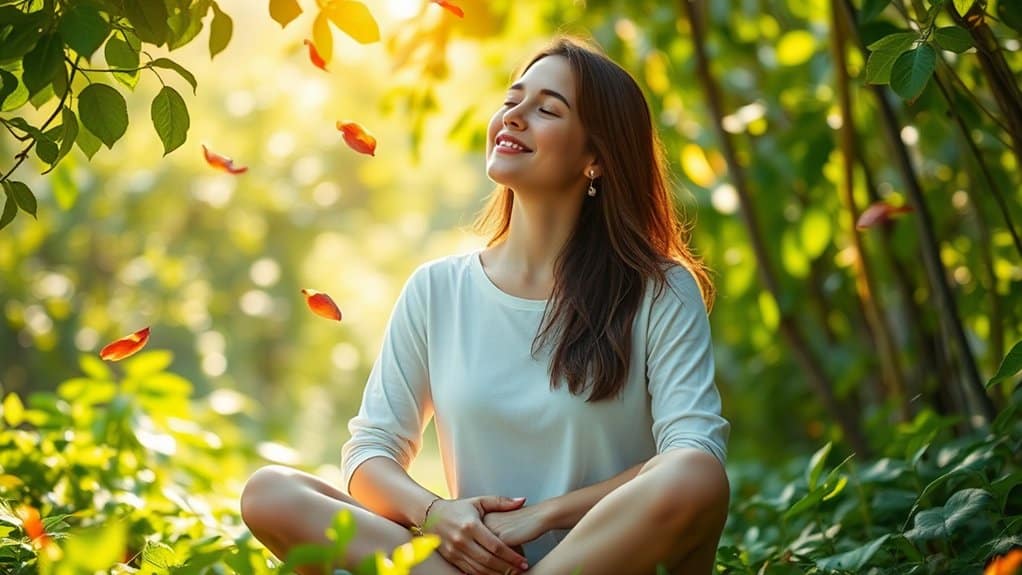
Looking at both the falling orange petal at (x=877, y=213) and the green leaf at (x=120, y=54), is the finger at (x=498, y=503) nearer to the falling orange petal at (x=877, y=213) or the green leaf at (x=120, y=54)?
the green leaf at (x=120, y=54)

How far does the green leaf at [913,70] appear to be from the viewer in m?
1.54

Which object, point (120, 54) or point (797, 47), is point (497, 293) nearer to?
point (120, 54)

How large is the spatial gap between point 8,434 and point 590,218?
1.31 meters

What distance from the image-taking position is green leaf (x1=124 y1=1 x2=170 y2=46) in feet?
5.27

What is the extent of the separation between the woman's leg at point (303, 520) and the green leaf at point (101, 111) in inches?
22.1

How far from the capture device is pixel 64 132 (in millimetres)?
1657

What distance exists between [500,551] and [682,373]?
1.33 feet

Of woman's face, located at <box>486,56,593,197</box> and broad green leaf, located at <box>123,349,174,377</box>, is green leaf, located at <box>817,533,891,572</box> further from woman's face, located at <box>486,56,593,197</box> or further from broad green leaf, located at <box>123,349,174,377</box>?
broad green leaf, located at <box>123,349,174,377</box>

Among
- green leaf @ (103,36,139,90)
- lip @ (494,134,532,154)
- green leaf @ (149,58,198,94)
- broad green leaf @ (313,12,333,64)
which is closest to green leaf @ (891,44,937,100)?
lip @ (494,134,532,154)

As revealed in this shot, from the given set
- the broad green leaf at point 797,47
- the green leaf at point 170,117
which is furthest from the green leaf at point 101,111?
the broad green leaf at point 797,47

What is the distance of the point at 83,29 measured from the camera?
1.51 meters

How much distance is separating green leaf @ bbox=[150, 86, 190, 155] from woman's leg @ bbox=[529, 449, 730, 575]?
0.77 metres

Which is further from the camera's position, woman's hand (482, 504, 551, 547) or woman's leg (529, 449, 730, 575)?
woman's hand (482, 504, 551, 547)

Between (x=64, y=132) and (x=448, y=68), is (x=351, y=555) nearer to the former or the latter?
(x=64, y=132)
